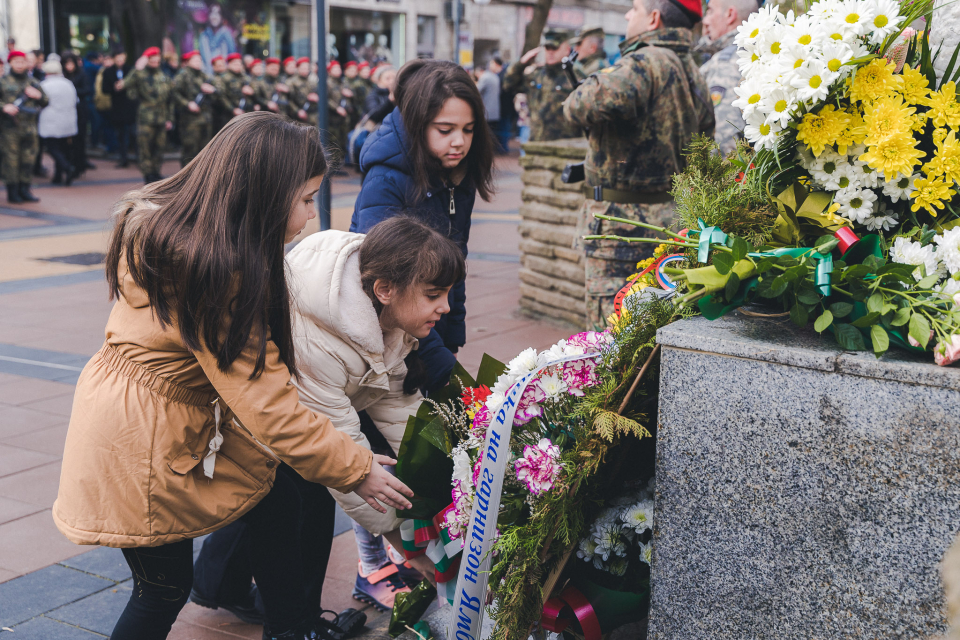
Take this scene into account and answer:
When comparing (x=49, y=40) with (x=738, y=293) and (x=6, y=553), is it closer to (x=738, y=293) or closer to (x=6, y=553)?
(x=6, y=553)

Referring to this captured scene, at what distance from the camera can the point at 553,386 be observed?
205 centimetres

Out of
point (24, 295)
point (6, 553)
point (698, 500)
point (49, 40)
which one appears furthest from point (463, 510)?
point (49, 40)

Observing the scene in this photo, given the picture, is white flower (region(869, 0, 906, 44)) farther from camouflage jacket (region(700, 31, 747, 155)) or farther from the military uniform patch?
the military uniform patch

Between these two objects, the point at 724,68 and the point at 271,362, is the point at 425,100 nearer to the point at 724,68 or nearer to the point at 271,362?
the point at 271,362

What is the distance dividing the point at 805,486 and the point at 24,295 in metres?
7.23

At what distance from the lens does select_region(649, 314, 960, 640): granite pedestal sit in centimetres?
160

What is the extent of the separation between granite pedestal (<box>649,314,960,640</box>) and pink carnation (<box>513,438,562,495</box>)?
233mm

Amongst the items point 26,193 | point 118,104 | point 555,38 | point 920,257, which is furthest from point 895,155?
point 118,104

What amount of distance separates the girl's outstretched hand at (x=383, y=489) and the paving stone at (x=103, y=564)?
1346 millimetres

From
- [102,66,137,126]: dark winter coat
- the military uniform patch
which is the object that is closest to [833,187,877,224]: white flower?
the military uniform patch

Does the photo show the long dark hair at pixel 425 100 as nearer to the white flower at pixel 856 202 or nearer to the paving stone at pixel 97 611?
the white flower at pixel 856 202

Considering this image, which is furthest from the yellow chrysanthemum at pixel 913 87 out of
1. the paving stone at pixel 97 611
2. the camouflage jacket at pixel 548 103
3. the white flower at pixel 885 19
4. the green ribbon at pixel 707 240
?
the camouflage jacket at pixel 548 103

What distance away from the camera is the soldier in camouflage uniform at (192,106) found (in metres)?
16.1

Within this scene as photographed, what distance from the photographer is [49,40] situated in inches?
781
